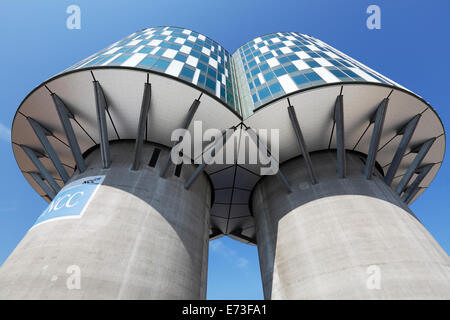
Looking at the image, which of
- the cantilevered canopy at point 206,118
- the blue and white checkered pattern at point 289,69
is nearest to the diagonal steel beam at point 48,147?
the cantilevered canopy at point 206,118

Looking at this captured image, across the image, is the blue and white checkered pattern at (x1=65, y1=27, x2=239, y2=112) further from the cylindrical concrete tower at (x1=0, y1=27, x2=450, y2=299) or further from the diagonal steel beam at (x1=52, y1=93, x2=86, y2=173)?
the diagonal steel beam at (x1=52, y1=93, x2=86, y2=173)

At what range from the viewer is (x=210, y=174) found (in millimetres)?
18500

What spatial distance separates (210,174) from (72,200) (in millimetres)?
9469

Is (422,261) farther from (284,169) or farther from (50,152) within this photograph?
(50,152)

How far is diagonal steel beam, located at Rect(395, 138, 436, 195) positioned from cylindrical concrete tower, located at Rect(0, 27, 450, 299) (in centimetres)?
17

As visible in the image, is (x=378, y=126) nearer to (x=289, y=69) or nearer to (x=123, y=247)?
(x=289, y=69)

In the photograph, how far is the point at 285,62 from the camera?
17.9 metres

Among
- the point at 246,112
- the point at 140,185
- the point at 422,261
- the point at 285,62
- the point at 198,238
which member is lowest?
the point at 422,261

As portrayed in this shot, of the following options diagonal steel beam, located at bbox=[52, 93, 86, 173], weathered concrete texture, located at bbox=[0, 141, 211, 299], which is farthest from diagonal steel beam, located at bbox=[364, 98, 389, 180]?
diagonal steel beam, located at bbox=[52, 93, 86, 173]

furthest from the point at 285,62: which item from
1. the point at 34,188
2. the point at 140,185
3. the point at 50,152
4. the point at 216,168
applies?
the point at 34,188

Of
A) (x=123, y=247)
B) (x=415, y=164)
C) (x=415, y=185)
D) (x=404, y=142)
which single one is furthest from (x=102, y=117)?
(x=415, y=185)

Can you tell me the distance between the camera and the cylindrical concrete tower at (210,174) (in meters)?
10.4

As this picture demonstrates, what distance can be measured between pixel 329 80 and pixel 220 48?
14268mm

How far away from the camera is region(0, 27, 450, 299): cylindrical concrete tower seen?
10.4 metres
